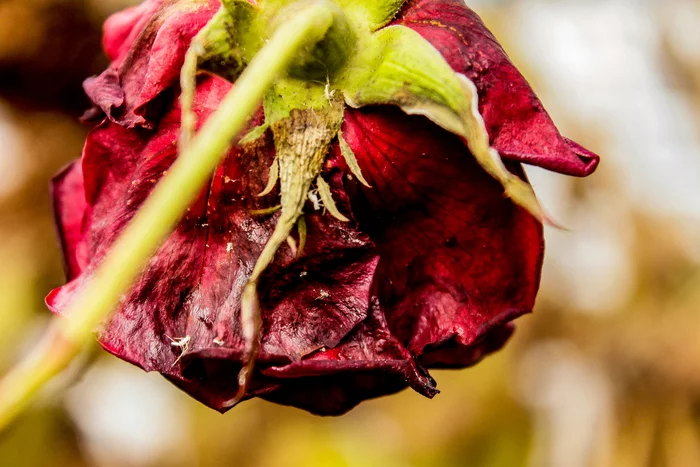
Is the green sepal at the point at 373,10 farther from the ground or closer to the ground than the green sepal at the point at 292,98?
farther from the ground

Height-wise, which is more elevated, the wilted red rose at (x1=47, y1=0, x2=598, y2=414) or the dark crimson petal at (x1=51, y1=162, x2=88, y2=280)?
the wilted red rose at (x1=47, y1=0, x2=598, y2=414)

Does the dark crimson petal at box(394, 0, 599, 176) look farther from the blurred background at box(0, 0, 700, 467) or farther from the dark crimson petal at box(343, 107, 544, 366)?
the blurred background at box(0, 0, 700, 467)

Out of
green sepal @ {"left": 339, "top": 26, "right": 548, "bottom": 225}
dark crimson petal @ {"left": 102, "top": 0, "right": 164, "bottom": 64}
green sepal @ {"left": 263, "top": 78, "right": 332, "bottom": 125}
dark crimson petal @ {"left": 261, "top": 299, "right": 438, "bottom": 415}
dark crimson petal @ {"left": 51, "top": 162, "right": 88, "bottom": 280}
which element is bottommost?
dark crimson petal @ {"left": 51, "top": 162, "right": 88, "bottom": 280}

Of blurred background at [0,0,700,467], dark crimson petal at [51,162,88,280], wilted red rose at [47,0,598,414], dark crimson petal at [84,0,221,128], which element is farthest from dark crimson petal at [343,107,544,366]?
blurred background at [0,0,700,467]

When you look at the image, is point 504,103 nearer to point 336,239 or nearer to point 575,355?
point 336,239

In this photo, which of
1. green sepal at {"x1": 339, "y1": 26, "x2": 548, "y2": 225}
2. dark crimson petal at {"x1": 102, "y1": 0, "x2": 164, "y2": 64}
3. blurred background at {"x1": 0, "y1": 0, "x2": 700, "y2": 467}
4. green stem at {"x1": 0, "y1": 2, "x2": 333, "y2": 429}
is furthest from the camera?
blurred background at {"x1": 0, "y1": 0, "x2": 700, "y2": 467}

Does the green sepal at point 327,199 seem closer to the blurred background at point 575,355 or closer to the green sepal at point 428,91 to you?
the green sepal at point 428,91

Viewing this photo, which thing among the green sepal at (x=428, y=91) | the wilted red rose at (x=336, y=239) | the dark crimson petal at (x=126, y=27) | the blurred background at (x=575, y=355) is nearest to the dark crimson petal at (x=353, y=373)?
the wilted red rose at (x=336, y=239)

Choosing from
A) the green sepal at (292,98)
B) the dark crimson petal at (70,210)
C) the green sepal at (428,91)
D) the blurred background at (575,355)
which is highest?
the green sepal at (428,91)
